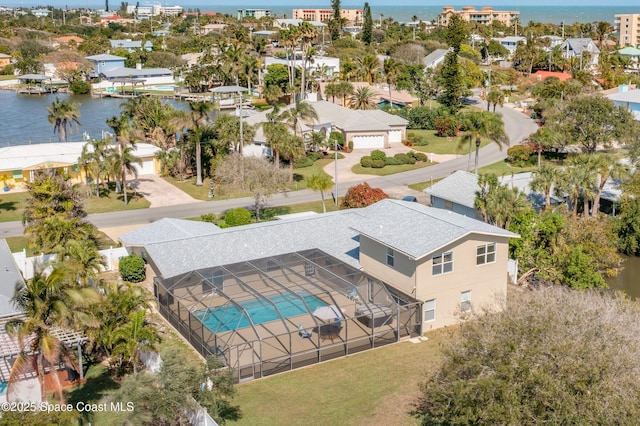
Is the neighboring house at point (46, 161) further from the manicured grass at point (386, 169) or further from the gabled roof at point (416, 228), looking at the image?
the gabled roof at point (416, 228)

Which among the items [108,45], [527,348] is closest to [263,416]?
[527,348]

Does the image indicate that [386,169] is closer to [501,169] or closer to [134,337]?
[501,169]

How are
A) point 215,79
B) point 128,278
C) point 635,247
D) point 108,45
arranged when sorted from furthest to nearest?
point 108,45
point 215,79
point 635,247
point 128,278

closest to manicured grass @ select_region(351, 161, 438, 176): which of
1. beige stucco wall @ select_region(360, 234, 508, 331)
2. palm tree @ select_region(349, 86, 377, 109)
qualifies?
palm tree @ select_region(349, 86, 377, 109)

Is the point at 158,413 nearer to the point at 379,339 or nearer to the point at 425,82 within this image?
the point at 379,339

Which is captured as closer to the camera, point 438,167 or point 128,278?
point 128,278
